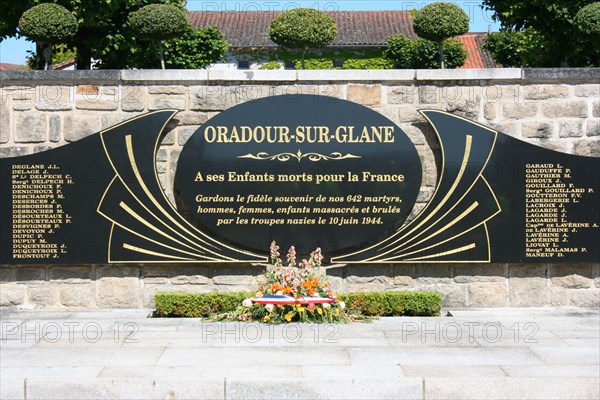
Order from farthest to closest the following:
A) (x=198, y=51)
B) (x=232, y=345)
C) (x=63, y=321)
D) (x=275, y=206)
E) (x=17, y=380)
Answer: (x=198, y=51) < (x=275, y=206) < (x=63, y=321) < (x=232, y=345) < (x=17, y=380)

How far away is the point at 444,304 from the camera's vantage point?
32.6ft

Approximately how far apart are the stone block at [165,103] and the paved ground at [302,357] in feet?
7.88

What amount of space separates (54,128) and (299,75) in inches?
115

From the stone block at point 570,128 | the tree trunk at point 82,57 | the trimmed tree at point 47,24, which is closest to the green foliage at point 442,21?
the stone block at point 570,128

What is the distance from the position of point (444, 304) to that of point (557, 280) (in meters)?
1.38

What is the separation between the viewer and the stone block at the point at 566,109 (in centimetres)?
987

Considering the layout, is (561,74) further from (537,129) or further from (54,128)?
(54,128)

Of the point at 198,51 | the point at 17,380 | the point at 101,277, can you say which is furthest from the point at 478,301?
the point at 198,51

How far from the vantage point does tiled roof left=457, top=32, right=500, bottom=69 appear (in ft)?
152

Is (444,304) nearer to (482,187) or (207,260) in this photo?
(482,187)

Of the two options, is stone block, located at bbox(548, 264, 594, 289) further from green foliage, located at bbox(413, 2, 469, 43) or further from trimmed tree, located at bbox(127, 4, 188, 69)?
trimmed tree, located at bbox(127, 4, 188, 69)

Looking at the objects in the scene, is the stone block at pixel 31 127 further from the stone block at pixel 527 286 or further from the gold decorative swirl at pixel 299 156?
the stone block at pixel 527 286

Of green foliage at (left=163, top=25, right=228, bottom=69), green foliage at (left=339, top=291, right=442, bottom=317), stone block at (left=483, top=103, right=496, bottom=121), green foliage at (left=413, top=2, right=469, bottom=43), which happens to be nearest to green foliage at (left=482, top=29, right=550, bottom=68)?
green foliage at (left=163, top=25, right=228, bottom=69)

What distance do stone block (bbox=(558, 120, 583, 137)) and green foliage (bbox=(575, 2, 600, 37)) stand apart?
3.59ft
